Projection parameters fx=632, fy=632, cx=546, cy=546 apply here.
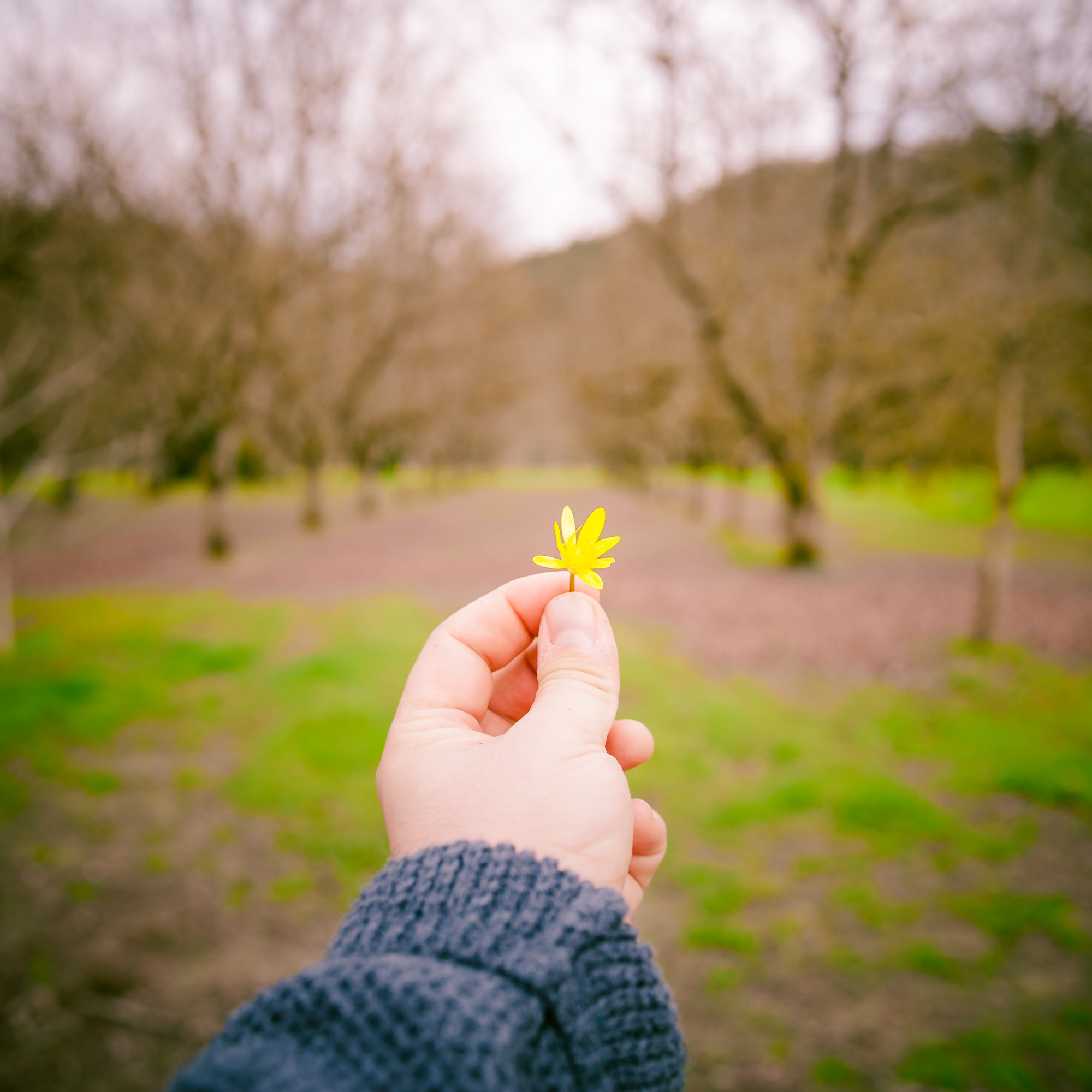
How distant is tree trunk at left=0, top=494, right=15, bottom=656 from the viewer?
28.5ft

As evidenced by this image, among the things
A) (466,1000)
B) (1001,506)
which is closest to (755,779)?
(466,1000)

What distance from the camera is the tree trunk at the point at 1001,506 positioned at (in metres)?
8.17

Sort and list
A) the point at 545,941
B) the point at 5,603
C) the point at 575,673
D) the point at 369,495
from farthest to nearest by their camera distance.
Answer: the point at 369,495 < the point at 5,603 < the point at 575,673 < the point at 545,941

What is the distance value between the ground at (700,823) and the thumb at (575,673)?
0.45 metres

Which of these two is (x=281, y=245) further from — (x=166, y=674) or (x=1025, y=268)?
(x=1025, y=268)

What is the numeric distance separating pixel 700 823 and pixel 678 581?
27.5 feet

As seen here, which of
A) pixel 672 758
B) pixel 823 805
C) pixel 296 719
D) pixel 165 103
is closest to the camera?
pixel 823 805

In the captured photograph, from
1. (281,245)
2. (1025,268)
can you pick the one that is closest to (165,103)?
(281,245)

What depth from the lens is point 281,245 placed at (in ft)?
46.8

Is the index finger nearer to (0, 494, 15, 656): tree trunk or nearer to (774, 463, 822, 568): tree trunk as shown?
(0, 494, 15, 656): tree trunk

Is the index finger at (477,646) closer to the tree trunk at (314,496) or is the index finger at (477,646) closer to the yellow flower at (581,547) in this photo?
the yellow flower at (581,547)

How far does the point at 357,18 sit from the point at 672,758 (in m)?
14.3

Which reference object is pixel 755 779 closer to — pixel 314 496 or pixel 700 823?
pixel 700 823

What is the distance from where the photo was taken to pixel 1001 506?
852 centimetres
